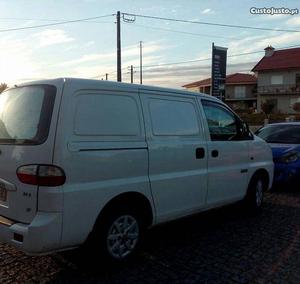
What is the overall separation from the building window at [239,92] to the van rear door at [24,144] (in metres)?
75.8

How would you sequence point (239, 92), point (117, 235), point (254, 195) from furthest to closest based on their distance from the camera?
1. point (239, 92)
2. point (254, 195)
3. point (117, 235)

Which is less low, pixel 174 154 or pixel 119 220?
pixel 174 154

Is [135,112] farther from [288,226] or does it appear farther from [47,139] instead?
[288,226]

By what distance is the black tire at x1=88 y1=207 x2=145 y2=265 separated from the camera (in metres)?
4.32

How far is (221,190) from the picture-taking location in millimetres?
6000

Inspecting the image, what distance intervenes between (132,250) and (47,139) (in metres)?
1.59

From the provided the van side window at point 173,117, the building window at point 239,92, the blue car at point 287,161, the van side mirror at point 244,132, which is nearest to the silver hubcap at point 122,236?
the van side window at point 173,117

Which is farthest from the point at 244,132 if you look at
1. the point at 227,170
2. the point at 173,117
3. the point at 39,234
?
the point at 39,234

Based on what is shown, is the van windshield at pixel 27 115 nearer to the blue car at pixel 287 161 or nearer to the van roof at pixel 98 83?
the van roof at pixel 98 83

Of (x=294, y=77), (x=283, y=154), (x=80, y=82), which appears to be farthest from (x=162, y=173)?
(x=294, y=77)

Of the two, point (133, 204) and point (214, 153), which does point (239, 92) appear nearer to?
point (214, 153)

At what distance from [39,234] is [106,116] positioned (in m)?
1.32

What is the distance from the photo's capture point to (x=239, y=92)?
78.1 meters

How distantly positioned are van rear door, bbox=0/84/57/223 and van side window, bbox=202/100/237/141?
7.94ft
